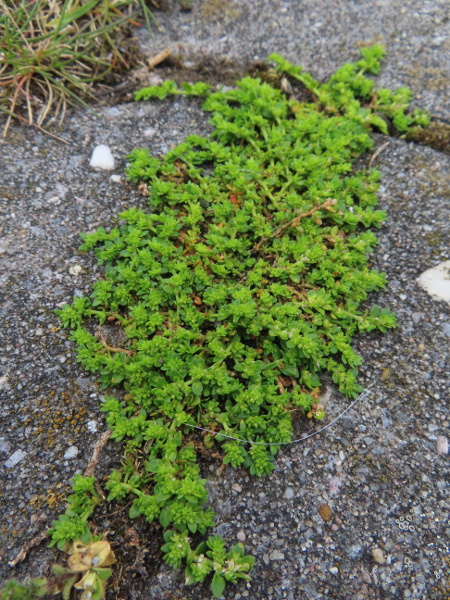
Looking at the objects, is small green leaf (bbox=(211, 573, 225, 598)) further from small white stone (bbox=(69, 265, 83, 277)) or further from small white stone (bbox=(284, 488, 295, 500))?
small white stone (bbox=(69, 265, 83, 277))

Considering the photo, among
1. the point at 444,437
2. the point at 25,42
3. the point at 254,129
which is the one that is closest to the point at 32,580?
the point at 444,437

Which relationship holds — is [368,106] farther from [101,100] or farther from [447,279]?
[101,100]

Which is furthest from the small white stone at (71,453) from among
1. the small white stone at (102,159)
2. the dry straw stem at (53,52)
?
the dry straw stem at (53,52)

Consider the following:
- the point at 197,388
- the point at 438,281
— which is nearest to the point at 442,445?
the point at 438,281

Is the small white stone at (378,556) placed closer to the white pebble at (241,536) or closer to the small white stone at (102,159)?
the white pebble at (241,536)

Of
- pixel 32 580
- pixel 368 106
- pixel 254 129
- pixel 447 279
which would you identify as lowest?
pixel 32 580

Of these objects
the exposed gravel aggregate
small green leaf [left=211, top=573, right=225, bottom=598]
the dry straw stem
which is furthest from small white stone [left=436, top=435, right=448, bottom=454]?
the dry straw stem
